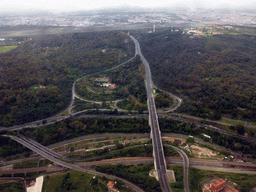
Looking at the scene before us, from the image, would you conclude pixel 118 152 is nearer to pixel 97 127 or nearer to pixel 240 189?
A: pixel 97 127

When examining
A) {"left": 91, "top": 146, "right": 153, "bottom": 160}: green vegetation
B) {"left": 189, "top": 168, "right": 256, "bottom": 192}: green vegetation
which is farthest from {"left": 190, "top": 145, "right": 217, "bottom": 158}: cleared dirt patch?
{"left": 91, "top": 146, "right": 153, "bottom": 160}: green vegetation

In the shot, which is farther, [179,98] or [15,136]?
[179,98]

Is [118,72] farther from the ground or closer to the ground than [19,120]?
farther from the ground

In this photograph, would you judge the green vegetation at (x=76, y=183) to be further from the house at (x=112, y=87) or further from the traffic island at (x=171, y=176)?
the house at (x=112, y=87)

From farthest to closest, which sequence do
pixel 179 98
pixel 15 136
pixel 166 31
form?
pixel 166 31
pixel 179 98
pixel 15 136

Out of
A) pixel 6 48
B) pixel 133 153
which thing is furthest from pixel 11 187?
pixel 6 48

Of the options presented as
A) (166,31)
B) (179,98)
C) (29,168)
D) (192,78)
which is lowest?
(29,168)

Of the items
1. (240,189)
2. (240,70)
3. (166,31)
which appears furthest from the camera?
(166,31)

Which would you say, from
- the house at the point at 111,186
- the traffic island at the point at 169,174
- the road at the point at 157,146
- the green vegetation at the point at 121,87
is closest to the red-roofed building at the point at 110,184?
the house at the point at 111,186

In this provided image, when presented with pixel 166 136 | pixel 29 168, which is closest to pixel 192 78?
pixel 166 136
